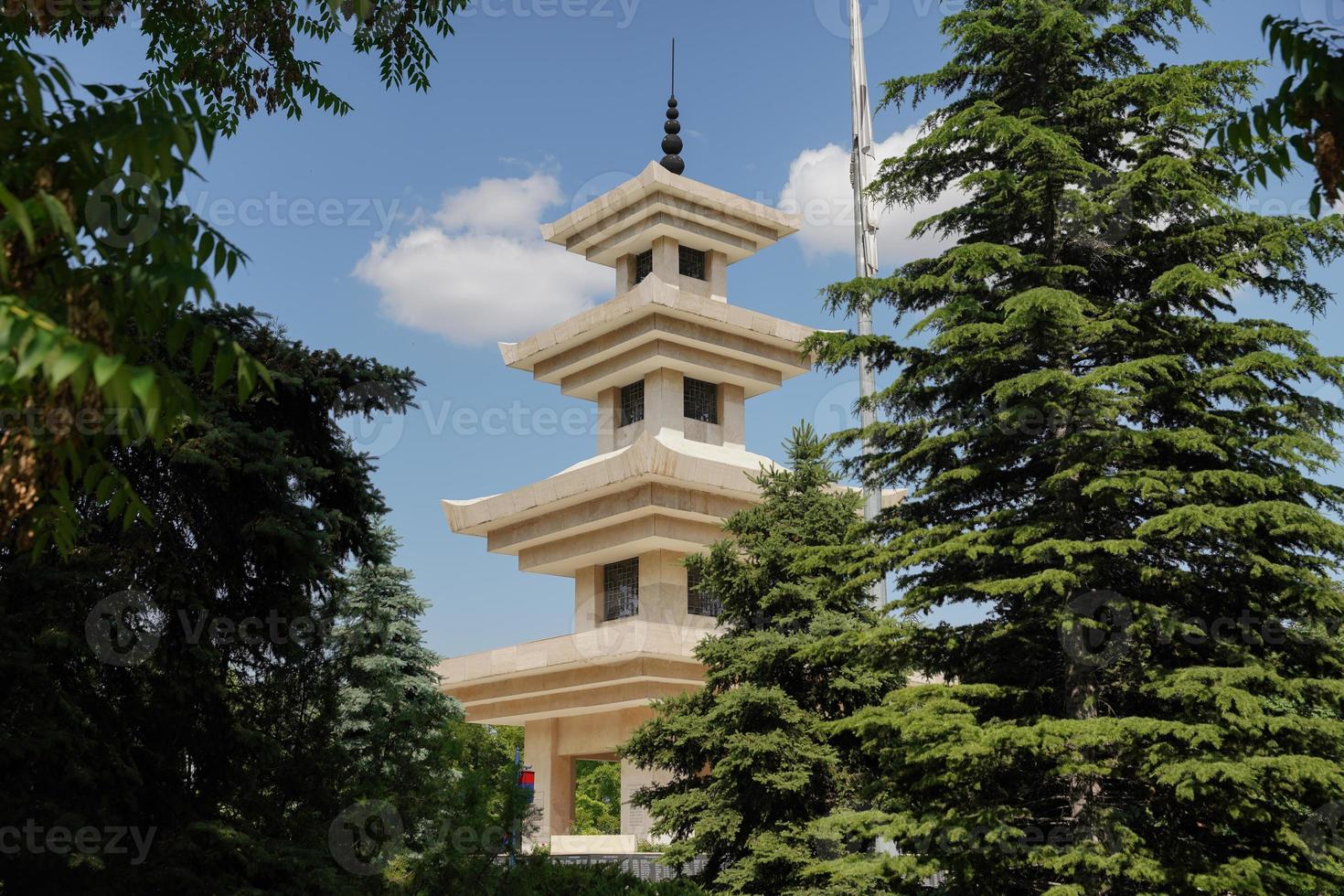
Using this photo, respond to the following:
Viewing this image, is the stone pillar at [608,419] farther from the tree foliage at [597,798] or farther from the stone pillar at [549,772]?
the tree foliage at [597,798]

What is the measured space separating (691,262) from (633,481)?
958 centimetres

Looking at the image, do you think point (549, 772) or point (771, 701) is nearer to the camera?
point (771, 701)

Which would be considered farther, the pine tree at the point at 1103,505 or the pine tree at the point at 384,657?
the pine tree at the point at 384,657

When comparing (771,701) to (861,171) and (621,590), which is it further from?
(621,590)

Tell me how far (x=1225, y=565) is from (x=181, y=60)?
11887 mm

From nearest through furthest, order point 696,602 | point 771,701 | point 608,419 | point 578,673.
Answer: point 771,701 → point 578,673 → point 696,602 → point 608,419

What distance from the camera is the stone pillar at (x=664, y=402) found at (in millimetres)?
34156

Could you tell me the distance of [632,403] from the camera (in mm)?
35938

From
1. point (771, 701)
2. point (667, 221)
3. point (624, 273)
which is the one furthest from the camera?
point (624, 273)

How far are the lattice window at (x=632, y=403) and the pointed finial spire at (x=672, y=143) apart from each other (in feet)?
24.2

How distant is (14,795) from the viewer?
10.7 meters

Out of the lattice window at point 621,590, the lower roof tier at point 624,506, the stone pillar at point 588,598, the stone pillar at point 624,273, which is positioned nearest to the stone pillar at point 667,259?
the stone pillar at point 624,273

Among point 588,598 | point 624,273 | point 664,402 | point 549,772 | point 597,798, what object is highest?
point 624,273

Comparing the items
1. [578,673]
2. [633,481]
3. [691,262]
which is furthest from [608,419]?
[578,673]
